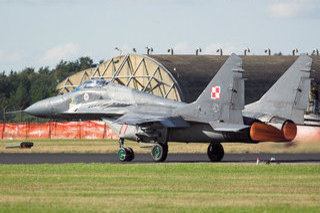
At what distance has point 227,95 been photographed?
30359mm

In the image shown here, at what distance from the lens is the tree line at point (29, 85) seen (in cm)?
10208

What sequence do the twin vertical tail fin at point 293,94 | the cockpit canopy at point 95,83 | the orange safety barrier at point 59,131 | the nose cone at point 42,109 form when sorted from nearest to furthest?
the twin vertical tail fin at point 293,94 → the cockpit canopy at point 95,83 → the nose cone at point 42,109 → the orange safety barrier at point 59,131

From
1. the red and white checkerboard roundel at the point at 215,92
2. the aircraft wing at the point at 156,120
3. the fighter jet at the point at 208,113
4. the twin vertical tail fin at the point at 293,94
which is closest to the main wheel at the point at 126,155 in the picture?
the fighter jet at the point at 208,113

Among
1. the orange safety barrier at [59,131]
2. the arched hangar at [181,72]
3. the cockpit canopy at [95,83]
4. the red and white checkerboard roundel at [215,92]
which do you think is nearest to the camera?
the red and white checkerboard roundel at [215,92]

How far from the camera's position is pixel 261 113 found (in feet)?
102

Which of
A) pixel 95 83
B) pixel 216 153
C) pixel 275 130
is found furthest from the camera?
pixel 95 83

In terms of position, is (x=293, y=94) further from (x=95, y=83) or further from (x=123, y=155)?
(x=95, y=83)

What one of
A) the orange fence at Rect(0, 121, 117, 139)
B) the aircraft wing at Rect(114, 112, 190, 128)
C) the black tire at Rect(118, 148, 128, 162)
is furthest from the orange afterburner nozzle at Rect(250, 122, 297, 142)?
the orange fence at Rect(0, 121, 117, 139)

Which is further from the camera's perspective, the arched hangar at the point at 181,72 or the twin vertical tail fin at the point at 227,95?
the arched hangar at the point at 181,72

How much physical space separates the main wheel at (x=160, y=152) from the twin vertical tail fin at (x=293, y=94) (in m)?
4.78

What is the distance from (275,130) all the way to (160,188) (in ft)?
34.6

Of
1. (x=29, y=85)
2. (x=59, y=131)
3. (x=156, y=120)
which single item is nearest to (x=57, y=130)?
(x=59, y=131)

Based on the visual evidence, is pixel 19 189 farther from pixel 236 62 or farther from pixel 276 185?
pixel 236 62

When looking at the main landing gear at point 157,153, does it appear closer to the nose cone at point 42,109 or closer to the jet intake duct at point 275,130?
the jet intake duct at point 275,130
